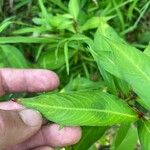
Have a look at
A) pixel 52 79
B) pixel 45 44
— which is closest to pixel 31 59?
pixel 45 44

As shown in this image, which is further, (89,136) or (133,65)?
(89,136)

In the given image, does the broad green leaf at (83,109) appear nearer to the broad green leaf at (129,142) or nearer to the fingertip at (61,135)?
the fingertip at (61,135)

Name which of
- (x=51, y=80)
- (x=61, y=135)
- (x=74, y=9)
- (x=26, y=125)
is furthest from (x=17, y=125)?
(x=74, y=9)

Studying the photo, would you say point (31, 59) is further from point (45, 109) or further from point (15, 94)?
point (45, 109)

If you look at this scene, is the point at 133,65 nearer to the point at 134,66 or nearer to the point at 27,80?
the point at 134,66

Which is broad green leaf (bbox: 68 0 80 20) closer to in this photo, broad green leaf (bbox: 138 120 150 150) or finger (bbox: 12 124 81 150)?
finger (bbox: 12 124 81 150)

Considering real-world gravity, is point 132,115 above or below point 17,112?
above
